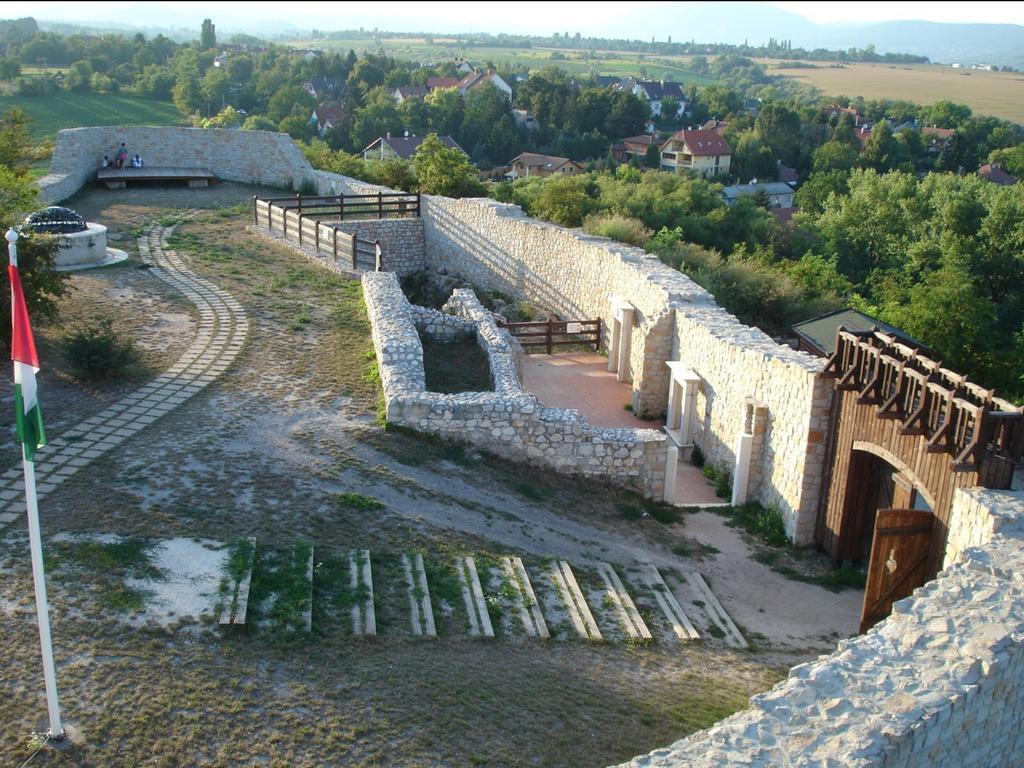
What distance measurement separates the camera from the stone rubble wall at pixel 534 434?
12.5 m

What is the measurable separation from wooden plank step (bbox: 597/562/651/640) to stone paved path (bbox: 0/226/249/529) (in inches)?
215

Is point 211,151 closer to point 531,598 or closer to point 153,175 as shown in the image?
point 153,175

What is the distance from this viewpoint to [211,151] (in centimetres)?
3080

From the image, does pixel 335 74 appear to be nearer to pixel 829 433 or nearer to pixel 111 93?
pixel 111 93

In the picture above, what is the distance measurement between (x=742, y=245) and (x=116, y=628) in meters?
21.3

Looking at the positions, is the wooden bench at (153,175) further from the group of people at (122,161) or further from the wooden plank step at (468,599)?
the wooden plank step at (468,599)

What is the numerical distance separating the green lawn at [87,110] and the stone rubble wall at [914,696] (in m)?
52.0

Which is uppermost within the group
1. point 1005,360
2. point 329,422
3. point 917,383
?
point 917,383

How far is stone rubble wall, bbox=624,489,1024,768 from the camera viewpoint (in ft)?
19.0

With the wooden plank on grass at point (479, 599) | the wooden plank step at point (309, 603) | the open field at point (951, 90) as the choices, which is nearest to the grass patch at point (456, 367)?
Answer: the wooden plank on grass at point (479, 599)

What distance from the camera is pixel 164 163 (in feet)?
100

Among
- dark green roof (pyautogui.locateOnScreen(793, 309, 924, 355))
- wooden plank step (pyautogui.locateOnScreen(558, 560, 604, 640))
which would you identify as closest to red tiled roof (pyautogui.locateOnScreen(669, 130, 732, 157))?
dark green roof (pyautogui.locateOnScreen(793, 309, 924, 355))

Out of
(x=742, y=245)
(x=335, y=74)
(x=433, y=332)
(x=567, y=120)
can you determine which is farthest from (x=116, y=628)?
(x=335, y=74)

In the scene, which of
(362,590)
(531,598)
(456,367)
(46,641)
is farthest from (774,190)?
(46,641)
